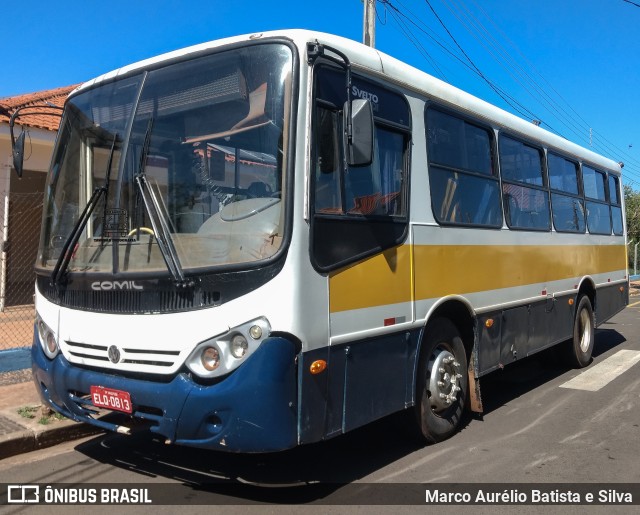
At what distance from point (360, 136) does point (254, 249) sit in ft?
3.19

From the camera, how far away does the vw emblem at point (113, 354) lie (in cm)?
388

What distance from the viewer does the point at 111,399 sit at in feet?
12.6

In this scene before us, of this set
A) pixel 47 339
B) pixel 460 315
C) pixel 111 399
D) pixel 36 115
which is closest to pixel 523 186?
pixel 460 315

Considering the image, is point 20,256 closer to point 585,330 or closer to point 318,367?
point 585,330

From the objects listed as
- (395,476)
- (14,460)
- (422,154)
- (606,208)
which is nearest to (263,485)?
(395,476)

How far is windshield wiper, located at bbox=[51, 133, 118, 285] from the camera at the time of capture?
419 cm

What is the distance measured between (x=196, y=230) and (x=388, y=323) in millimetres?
1515

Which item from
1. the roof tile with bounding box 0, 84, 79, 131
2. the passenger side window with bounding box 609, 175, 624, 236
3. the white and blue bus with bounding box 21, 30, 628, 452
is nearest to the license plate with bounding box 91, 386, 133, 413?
the white and blue bus with bounding box 21, 30, 628, 452

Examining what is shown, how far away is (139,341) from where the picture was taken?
3775mm

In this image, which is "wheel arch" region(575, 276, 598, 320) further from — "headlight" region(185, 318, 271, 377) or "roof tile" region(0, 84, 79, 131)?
"roof tile" region(0, 84, 79, 131)

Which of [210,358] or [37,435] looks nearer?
[210,358]

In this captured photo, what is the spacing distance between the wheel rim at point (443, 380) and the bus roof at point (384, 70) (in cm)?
220
